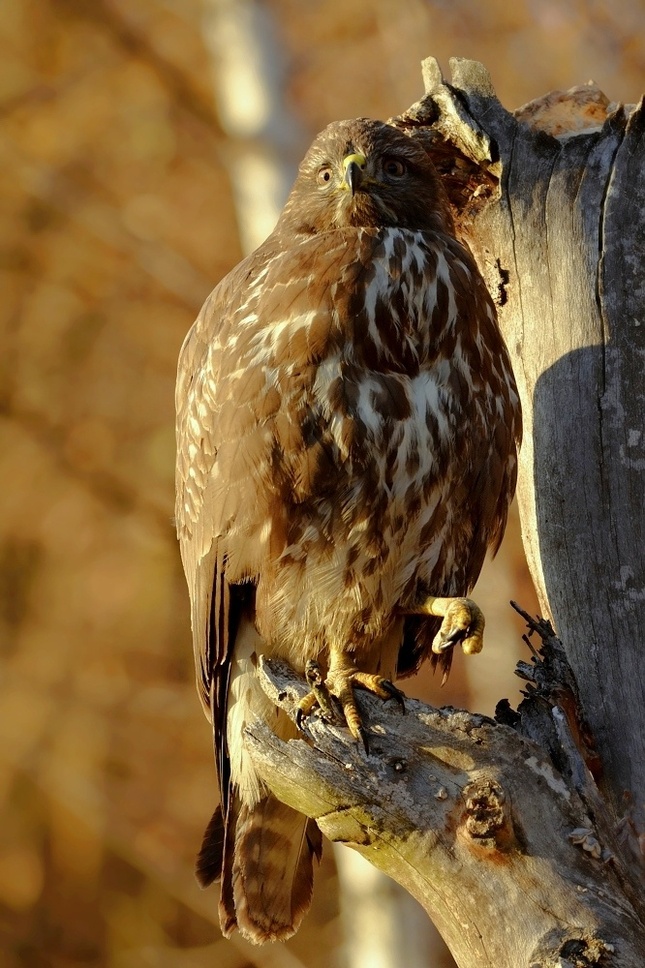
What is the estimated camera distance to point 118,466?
9094mm

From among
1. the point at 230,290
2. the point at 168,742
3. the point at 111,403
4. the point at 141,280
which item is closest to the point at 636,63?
the point at 141,280

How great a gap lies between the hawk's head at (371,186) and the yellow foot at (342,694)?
4.35 ft

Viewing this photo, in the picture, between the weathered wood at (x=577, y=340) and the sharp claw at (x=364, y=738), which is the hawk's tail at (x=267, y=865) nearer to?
the sharp claw at (x=364, y=738)

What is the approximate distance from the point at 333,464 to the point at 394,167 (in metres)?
1.07

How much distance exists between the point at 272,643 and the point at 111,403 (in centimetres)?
621

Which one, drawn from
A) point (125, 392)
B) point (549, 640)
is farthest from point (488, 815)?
point (125, 392)

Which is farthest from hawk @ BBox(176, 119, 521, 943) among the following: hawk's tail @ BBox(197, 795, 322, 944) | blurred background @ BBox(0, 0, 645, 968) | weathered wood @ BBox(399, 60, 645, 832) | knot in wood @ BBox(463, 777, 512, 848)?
blurred background @ BBox(0, 0, 645, 968)

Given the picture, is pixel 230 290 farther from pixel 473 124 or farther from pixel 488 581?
pixel 488 581

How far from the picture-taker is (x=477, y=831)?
8.76 feet

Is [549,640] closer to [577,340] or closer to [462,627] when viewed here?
[462,627]

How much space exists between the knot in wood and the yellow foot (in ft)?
1.01

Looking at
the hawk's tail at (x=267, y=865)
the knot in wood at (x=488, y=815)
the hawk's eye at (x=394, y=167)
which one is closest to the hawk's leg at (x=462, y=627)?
→ the knot in wood at (x=488, y=815)

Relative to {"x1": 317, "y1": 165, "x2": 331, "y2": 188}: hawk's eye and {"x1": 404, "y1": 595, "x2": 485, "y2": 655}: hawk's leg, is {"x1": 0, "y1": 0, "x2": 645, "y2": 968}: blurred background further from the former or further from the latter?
{"x1": 404, "y1": 595, "x2": 485, "y2": 655}: hawk's leg

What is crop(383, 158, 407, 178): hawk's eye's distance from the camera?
3703 mm
